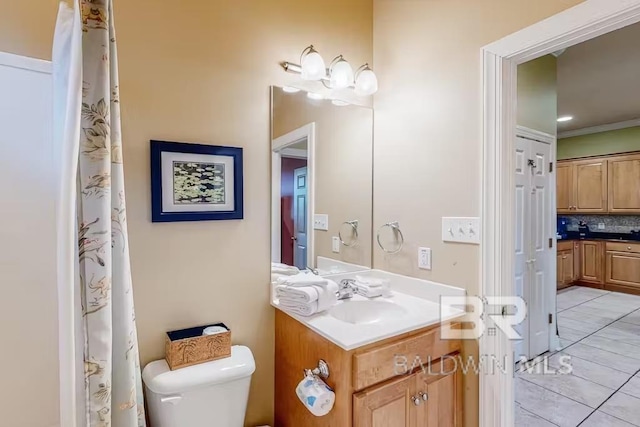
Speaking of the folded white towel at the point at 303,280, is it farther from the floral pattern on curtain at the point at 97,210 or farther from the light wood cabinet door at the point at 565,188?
the light wood cabinet door at the point at 565,188

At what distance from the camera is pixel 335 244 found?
2035mm

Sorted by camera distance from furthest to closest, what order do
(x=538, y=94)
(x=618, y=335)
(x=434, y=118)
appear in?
(x=618, y=335) → (x=538, y=94) → (x=434, y=118)

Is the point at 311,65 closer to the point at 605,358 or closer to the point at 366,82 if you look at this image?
the point at 366,82

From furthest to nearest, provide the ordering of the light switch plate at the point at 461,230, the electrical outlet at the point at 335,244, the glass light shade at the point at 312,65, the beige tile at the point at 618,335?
the beige tile at the point at 618,335 → the electrical outlet at the point at 335,244 → the glass light shade at the point at 312,65 → the light switch plate at the point at 461,230

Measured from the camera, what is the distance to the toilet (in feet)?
4.30

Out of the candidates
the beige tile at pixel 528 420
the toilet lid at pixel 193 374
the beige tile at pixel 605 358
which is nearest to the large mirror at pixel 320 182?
the toilet lid at pixel 193 374

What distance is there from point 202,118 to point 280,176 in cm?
48

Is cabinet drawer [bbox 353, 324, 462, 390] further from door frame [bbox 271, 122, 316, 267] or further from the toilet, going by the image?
door frame [bbox 271, 122, 316, 267]

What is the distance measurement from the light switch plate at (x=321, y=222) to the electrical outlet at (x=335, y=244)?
0.27 feet

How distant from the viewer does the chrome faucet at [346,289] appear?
6.02 ft

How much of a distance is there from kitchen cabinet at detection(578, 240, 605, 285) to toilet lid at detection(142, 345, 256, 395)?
613cm

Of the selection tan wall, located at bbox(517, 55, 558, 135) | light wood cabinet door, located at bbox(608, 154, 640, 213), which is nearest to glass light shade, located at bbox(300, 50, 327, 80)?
tan wall, located at bbox(517, 55, 558, 135)

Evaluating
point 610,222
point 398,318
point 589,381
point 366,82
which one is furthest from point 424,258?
point 610,222

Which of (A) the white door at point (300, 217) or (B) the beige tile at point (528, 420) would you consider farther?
(B) the beige tile at point (528, 420)
